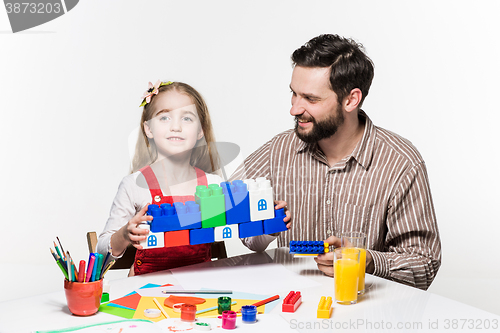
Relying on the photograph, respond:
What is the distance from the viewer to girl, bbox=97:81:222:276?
1.64m

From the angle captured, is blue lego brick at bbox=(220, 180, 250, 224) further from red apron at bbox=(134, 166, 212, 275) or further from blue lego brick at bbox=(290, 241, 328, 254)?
red apron at bbox=(134, 166, 212, 275)

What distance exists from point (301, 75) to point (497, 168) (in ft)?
7.16

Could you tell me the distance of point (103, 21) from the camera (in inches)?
121

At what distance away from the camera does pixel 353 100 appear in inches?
87.7

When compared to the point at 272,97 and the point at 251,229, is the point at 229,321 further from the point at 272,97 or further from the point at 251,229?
the point at 272,97

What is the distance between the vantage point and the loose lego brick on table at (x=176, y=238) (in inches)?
63.2

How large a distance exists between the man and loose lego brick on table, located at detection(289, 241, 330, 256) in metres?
0.35

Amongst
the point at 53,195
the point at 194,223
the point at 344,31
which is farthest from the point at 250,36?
the point at 194,223

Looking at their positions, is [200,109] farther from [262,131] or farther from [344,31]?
[344,31]

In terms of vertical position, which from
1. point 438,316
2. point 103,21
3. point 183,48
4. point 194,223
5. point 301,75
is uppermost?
point 103,21

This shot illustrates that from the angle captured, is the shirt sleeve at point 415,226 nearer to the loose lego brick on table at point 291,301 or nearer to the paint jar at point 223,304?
the loose lego brick on table at point 291,301

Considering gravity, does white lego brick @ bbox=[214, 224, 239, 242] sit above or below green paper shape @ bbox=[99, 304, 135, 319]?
above
